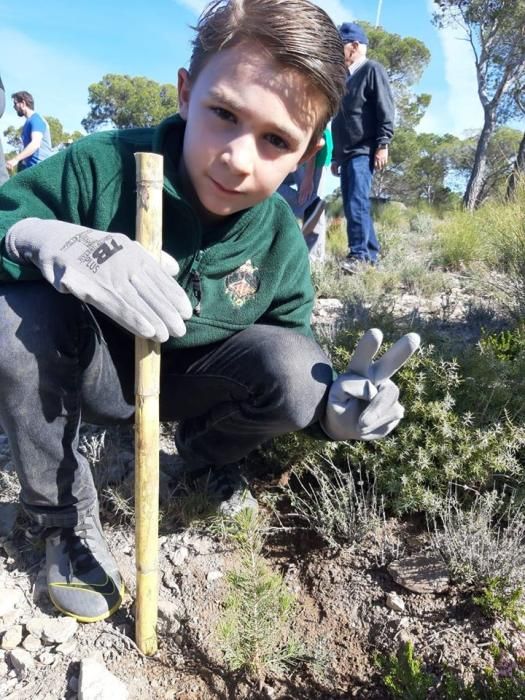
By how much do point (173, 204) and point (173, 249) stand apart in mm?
120

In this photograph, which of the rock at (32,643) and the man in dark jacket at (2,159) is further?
the man in dark jacket at (2,159)

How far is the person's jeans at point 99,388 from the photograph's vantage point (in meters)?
1.24

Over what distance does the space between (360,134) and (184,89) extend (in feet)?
10.8

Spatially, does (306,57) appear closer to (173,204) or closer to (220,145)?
(220,145)

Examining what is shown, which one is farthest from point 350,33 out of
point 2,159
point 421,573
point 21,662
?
point 21,662

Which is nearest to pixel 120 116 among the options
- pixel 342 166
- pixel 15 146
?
pixel 15 146

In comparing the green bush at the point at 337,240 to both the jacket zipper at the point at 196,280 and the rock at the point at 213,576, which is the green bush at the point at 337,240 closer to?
the jacket zipper at the point at 196,280

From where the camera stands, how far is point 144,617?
4.21 feet

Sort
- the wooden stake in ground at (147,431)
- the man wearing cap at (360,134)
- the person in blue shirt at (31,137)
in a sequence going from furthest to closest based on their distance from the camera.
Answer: the person in blue shirt at (31,137) → the man wearing cap at (360,134) → the wooden stake in ground at (147,431)

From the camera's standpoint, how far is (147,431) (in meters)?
1.15

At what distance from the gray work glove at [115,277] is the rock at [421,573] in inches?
38.6

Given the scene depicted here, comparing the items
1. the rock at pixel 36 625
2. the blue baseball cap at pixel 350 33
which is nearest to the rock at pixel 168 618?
the rock at pixel 36 625

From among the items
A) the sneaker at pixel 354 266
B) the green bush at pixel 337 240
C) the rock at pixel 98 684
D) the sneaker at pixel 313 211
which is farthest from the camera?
the green bush at pixel 337 240

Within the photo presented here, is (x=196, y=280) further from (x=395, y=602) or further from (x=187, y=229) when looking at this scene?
(x=395, y=602)
